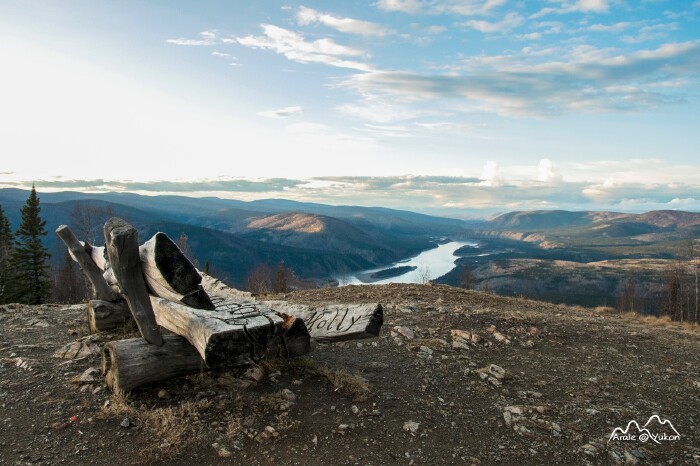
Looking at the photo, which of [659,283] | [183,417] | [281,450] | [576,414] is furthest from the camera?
[659,283]

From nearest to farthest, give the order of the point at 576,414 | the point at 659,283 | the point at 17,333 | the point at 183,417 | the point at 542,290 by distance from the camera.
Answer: the point at 183,417
the point at 576,414
the point at 17,333
the point at 659,283
the point at 542,290

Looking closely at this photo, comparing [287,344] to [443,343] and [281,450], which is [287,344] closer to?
[281,450]

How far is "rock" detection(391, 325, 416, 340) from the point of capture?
935cm

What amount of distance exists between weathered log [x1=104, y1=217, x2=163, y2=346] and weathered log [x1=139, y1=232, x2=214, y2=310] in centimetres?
15

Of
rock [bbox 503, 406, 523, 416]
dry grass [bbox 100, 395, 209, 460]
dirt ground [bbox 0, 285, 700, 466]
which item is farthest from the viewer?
rock [bbox 503, 406, 523, 416]

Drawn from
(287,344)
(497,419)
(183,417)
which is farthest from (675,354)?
(183,417)

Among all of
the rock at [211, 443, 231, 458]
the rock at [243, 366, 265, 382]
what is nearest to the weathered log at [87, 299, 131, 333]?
the rock at [243, 366, 265, 382]

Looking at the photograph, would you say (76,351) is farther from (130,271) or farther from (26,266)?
(26,266)

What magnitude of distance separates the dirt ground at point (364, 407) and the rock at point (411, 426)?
0.07 feet

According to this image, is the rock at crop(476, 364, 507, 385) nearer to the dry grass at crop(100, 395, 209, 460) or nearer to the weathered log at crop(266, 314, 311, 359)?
the weathered log at crop(266, 314, 311, 359)

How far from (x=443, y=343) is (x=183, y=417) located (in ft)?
19.0

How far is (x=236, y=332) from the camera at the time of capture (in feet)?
17.3

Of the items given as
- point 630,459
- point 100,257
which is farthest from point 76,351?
point 630,459

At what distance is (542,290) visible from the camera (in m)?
144
